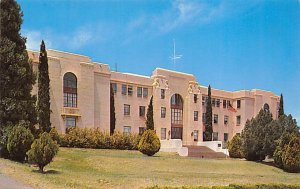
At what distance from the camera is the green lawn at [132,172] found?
42.0ft

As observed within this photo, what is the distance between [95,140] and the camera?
1086 inches

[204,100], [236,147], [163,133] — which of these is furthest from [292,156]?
[204,100]

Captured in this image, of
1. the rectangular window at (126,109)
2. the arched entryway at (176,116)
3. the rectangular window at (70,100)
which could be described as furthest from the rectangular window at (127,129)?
the rectangular window at (70,100)

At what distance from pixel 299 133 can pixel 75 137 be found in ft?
50.6

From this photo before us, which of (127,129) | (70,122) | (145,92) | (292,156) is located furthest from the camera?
(145,92)

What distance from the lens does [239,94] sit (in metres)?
45.1

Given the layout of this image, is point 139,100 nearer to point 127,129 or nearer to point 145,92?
point 145,92

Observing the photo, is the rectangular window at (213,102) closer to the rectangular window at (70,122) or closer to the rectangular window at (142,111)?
the rectangular window at (142,111)

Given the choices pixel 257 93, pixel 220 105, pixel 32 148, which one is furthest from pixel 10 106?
pixel 257 93

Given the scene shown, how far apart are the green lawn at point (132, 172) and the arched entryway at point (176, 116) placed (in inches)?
603

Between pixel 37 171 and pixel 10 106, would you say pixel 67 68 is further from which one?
pixel 37 171

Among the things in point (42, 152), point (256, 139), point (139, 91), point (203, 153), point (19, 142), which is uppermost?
point (139, 91)

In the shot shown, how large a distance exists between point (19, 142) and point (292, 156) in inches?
639

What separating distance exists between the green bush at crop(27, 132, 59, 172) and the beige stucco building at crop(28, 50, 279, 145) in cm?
1480
